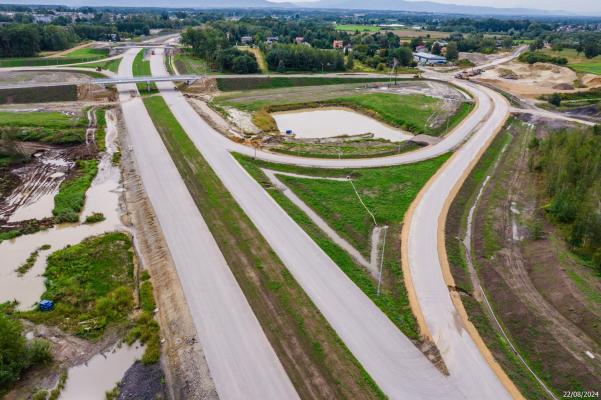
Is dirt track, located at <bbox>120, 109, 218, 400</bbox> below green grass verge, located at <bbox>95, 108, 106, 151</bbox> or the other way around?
below

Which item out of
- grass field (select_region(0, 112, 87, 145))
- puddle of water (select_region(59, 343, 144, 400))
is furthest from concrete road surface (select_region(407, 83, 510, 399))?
grass field (select_region(0, 112, 87, 145))

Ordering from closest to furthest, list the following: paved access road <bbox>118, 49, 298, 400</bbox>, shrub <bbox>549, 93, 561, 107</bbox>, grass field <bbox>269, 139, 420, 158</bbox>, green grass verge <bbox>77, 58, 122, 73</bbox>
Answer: paved access road <bbox>118, 49, 298, 400</bbox> → grass field <bbox>269, 139, 420, 158</bbox> → shrub <bbox>549, 93, 561, 107</bbox> → green grass verge <bbox>77, 58, 122, 73</bbox>

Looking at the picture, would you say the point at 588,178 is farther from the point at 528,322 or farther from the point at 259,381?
the point at 259,381

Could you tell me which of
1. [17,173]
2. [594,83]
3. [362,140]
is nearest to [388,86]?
[362,140]

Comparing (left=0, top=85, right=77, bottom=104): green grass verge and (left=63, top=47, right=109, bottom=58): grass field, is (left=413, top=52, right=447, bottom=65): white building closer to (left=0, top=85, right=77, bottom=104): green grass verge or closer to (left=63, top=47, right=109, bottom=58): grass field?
(left=0, top=85, right=77, bottom=104): green grass verge

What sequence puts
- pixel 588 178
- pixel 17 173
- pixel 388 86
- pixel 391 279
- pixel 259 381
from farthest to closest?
pixel 388 86
pixel 17 173
pixel 588 178
pixel 391 279
pixel 259 381

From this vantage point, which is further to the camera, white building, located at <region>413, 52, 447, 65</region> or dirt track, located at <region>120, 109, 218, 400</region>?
white building, located at <region>413, 52, 447, 65</region>

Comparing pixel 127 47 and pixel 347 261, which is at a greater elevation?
pixel 127 47

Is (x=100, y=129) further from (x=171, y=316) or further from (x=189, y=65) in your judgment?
(x=189, y=65)
